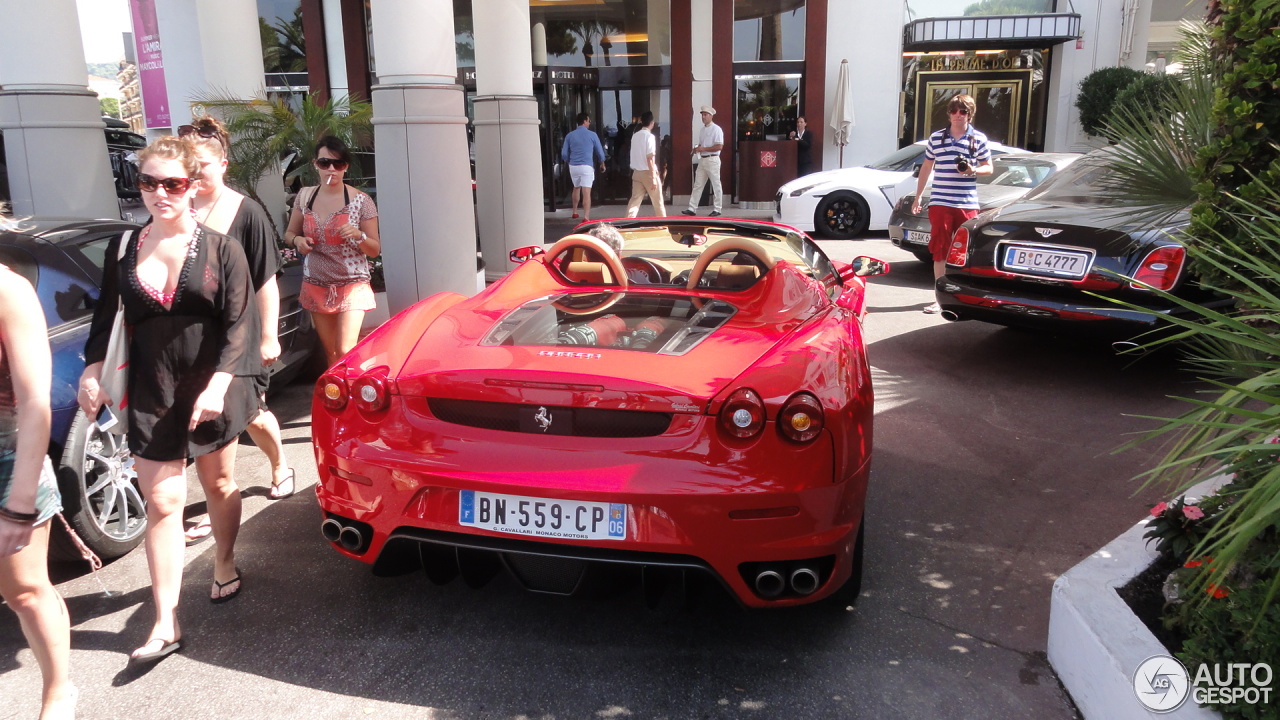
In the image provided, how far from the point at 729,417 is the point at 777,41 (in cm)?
1838

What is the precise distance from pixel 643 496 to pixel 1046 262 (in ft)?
14.0

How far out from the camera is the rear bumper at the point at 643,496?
2.66m

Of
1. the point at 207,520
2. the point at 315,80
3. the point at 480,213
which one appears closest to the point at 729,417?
the point at 207,520

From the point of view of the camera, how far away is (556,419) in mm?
2814

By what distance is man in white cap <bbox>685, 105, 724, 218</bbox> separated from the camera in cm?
1611

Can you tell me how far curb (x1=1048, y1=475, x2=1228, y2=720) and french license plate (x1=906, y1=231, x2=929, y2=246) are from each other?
23.4 feet

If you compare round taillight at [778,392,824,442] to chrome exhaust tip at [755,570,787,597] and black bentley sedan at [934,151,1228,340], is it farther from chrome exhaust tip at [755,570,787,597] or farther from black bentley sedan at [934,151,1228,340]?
black bentley sedan at [934,151,1228,340]

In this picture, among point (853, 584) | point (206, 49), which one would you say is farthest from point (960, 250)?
point (206, 49)

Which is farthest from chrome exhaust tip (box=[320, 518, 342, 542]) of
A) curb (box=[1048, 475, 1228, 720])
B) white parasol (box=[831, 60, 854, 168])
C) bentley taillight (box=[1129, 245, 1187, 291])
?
white parasol (box=[831, 60, 854, 168])

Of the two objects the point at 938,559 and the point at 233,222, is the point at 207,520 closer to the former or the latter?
the point at 233,222

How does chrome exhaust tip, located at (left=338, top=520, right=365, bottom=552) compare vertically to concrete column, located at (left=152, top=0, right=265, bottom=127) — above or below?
below

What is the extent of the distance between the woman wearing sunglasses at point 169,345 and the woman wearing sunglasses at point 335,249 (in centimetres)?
184

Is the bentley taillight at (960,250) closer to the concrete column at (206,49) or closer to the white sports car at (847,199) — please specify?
the white sports car at (847,199)

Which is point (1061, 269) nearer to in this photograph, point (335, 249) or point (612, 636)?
point (612, 636)
